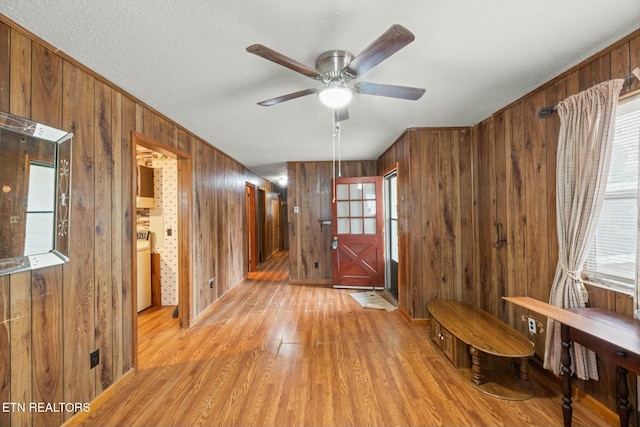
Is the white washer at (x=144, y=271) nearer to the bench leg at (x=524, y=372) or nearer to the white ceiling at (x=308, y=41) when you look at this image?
the white ceiling at (x=308, y=41)

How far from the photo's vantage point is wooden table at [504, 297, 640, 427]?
1.16 meters

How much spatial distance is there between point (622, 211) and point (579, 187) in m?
0.25

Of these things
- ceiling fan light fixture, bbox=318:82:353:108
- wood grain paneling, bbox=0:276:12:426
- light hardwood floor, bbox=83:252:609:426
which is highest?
ceiling fan light fixture, bbox=318:82:353:108

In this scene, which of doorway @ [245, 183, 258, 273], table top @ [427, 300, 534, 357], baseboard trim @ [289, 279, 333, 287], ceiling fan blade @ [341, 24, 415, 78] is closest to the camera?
ceiling fan blade @ [341, 24, 415, 78]

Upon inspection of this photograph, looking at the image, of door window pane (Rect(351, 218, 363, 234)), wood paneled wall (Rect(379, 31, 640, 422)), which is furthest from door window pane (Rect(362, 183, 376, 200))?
wood paneled wall (Rect(379, 31, 640, 422))

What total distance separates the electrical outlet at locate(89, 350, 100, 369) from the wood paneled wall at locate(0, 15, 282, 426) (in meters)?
0.03

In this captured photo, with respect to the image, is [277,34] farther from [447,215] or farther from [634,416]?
[634,416]

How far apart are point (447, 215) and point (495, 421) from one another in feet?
6.36

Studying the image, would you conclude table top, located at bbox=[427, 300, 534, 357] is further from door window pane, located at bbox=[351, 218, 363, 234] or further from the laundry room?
the laundry room

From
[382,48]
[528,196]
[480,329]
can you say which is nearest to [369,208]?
[528,196]

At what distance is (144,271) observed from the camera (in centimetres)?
333

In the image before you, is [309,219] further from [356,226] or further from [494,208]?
[494,208]

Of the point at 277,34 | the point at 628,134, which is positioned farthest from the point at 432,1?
the point at 628,134

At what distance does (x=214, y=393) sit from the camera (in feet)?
6.05
